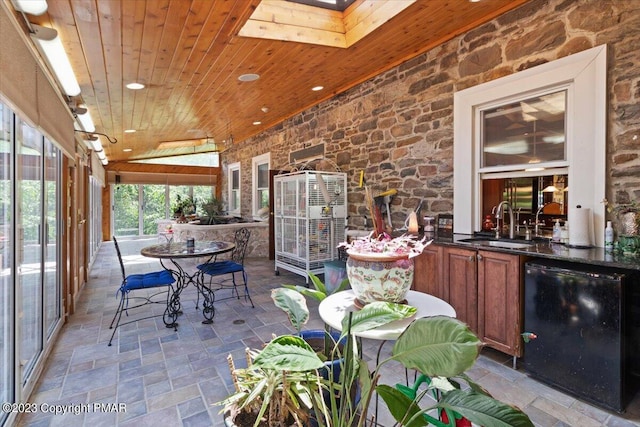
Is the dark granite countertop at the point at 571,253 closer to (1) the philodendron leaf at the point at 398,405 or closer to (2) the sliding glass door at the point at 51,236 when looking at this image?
(1) the philodendron leaf at the point at 398,405

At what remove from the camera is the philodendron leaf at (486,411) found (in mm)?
782

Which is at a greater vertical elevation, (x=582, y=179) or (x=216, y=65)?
(x=216, y=65)

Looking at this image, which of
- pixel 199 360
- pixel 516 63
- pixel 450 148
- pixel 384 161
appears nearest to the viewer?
pixel 199 360

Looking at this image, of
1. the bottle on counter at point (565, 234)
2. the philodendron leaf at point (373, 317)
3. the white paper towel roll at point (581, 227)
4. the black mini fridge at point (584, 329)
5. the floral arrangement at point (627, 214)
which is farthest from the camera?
the bottle on counter at point (565, 234)

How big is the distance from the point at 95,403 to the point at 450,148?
367 cm

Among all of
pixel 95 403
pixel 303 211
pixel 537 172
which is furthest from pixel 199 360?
A: pixel 537 172

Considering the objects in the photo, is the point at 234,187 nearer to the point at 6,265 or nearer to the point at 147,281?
the point at 147,281

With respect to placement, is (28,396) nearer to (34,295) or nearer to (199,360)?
(34,295)

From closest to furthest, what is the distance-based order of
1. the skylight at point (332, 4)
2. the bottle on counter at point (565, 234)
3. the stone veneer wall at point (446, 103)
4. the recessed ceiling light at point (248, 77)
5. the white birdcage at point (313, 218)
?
the stone veneer wall at point (446, 103)
the bottle on counter at point (565, 234)
the skylight at point (332, 4)
the recessed ceiling light at point (248, 77)
the white birdcage at point (313, 218)

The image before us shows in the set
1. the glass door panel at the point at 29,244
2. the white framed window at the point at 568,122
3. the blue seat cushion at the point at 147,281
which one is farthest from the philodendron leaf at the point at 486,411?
the blue seat cushion at the point at 147,281

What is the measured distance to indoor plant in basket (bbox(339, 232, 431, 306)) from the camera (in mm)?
1258

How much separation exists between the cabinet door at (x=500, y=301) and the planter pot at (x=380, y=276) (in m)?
1.45

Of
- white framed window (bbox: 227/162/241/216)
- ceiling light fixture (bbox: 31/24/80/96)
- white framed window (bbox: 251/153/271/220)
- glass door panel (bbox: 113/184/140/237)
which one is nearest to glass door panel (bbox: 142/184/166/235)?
glass door panel (bbox: 113/184/140/237)

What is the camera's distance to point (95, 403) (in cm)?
204
